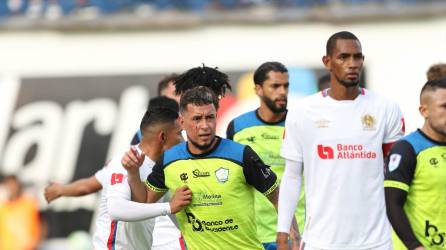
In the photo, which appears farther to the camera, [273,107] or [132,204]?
[273,107]

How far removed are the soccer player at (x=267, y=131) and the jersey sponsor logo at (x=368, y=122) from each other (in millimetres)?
2470

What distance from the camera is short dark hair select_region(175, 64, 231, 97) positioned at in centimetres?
948

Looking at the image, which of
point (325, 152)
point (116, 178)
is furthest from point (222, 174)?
point (116, 178)

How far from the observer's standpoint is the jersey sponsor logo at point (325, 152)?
24.6 ft

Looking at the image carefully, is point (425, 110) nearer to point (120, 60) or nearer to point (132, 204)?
point (132, 204)

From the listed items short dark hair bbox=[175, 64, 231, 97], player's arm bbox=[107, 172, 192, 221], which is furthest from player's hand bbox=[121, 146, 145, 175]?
short dark hair bbox=[175, 64, 231, 97]

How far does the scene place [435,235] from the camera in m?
7.25

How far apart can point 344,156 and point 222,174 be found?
85 cm

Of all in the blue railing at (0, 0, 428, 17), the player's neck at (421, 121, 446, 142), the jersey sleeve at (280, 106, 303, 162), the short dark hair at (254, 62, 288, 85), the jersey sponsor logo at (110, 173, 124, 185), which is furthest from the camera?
the blue railing at (0, 0, 428, 17)

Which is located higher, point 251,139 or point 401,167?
point 251,139

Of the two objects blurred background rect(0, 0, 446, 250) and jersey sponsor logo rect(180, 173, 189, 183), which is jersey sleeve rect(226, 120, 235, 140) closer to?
jersey sponsor logo rect(180, 173, 189, 183)

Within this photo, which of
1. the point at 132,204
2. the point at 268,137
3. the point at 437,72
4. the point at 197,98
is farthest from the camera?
the point at 268,137

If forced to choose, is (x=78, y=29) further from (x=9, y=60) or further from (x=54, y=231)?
(x=54, y=231)

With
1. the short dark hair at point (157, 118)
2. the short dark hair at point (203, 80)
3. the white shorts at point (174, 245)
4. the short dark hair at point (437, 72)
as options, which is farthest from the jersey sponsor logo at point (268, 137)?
the short dark hair at point (157, 118)
